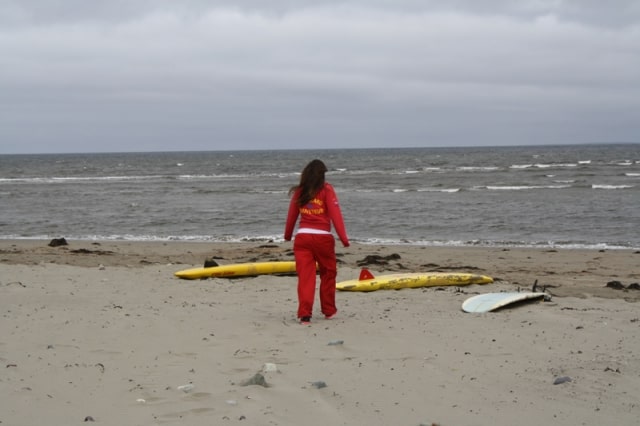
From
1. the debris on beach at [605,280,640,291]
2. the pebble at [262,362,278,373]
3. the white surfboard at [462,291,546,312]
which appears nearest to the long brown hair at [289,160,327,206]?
the white surfboard at [462,291,546,312]

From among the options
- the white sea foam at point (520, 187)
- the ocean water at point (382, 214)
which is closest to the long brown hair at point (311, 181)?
the ocean water at point (382, 214)

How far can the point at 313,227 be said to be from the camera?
6.85 metres

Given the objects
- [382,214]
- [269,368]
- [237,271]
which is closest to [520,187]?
[382,214]

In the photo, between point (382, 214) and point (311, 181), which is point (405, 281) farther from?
point (382, 214)

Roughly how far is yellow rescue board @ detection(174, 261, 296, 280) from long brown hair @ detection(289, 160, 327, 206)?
3268 mm

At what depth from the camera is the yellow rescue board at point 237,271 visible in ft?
31.9

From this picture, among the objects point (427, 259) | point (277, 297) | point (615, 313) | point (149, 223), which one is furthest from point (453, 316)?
point (149, 223)

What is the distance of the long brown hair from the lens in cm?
674

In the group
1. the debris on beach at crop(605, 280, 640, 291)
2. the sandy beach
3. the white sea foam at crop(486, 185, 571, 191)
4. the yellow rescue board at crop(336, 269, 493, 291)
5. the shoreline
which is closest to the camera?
the sandy beach

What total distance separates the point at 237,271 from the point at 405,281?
225 cm

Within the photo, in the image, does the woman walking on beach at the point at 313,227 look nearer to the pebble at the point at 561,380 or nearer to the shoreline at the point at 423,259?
the pebble at the point at 561,380

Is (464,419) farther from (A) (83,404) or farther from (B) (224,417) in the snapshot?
(A) (83,404)

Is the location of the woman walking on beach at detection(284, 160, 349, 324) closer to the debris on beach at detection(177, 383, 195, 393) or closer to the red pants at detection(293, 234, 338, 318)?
the red pants at detection(293, 234, 338, 318)

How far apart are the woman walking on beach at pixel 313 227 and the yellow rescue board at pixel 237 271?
309cm
